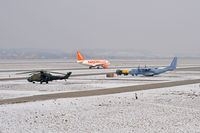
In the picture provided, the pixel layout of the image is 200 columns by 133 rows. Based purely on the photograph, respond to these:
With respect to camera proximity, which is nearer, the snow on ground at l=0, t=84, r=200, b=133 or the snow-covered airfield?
the snow on ground at l=0, t=84, r=200, b=133

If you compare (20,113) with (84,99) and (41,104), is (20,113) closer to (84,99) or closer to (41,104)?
(41,104)

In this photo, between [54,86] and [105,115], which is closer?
[105,115]

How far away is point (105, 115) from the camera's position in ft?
74.0

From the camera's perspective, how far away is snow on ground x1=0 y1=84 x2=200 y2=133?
18.6 meters

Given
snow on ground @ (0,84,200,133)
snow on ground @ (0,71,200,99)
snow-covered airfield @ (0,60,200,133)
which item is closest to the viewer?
snow on ground @ (0,84,200,133)

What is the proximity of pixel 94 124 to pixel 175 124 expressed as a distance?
517 centimetres

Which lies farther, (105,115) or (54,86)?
(54,86)

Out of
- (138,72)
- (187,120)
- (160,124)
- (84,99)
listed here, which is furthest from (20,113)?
(138,72)

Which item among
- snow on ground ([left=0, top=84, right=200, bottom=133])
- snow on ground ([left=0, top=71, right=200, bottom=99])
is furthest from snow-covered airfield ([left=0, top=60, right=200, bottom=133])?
snow on ground ([left=0, top=71, right=200, bottom=99])

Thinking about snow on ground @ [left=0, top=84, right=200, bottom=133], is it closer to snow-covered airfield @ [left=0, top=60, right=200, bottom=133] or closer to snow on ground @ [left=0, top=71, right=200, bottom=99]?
snow-covered airfield @ [left=0, top=60, right=200, bottom=133]

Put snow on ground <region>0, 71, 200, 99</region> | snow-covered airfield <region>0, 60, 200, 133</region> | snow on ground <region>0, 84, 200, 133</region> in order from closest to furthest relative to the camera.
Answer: snow on ground <region>0, 84, 200, 133</region>
snow-covered airfield <region>0, 60, 200, 133</region>
snow on ground <region>0, 71, 200, 99</region>

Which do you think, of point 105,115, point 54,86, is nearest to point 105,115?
point 105,115

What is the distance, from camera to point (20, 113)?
2297cm

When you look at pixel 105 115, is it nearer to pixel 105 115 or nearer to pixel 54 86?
pixel 105 115
